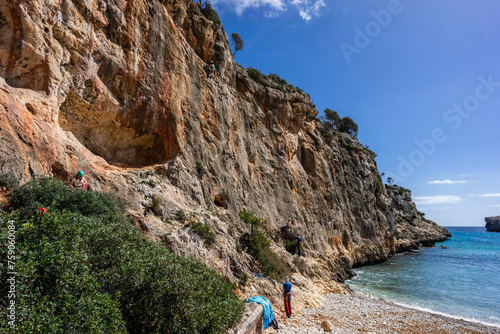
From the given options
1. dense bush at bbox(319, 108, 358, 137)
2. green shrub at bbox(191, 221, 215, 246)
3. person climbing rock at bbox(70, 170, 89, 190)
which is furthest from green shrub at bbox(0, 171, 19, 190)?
dense bush at bbox(319, 108, 358, 137)

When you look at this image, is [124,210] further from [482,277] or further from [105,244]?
[482,277]

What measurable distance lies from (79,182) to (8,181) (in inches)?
97.3

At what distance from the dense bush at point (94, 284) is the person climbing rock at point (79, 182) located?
6.55ft

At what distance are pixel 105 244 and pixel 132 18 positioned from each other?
13.5m

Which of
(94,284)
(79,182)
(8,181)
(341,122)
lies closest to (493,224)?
(341,122)

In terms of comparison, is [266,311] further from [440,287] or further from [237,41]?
[237,41]

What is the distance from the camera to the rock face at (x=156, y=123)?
9068mm

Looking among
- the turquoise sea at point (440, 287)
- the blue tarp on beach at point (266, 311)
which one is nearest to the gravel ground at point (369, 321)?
the blue tarp on beach at point (266, 311)

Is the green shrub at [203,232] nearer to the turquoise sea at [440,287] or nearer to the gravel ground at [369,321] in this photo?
the gravel ground at [369,321]

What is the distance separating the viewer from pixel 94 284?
4270 millimetres

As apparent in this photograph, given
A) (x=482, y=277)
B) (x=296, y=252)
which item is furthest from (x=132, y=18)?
(x=482, y=277)

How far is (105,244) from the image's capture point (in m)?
5.55

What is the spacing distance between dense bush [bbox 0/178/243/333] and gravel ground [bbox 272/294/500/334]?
17.6ft

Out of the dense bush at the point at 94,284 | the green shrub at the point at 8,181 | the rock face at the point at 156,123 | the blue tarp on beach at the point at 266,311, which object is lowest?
the blue tarp on beach at the point at 266,311
